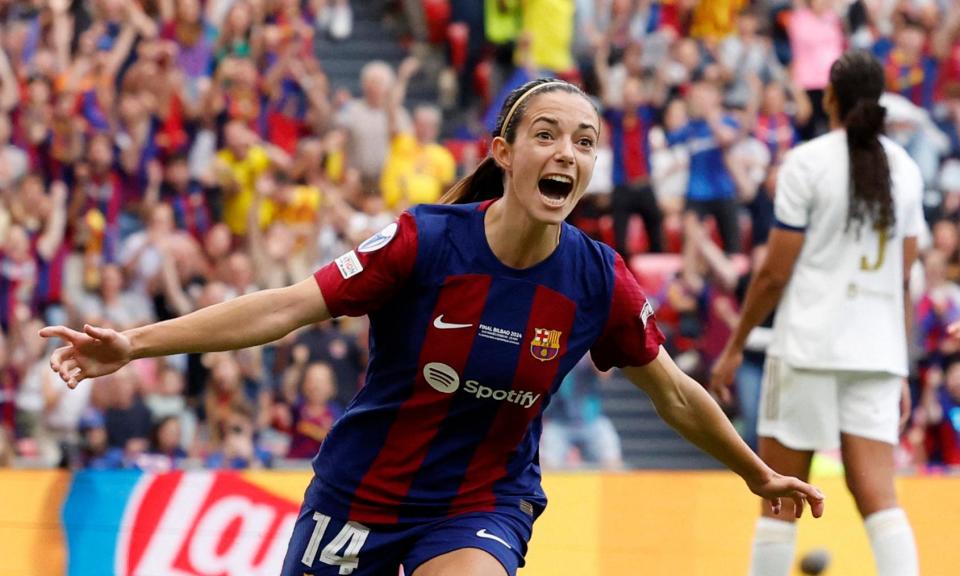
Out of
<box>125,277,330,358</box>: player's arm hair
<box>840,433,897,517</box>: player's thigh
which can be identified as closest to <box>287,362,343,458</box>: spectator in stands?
<box>840,433,897,517</box>: player's thigh

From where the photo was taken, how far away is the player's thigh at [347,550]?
493cm

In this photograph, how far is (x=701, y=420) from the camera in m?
5.09

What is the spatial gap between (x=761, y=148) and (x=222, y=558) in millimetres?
7699

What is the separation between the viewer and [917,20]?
15633 millimetres

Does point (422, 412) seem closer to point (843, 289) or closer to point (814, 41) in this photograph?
point (843, 289)

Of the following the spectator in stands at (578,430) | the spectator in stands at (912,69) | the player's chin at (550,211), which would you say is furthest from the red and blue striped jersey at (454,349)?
the spectator in stands at (912,69)

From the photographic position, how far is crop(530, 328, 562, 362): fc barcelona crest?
484cm

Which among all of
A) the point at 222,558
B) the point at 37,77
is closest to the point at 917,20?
the point at 37,77

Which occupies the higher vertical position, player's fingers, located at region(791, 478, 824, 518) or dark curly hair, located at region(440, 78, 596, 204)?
dark curly hair, located at region(440, 78, 596, 204)

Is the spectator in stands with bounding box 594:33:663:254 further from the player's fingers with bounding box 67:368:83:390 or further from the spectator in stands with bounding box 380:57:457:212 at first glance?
the player's fingers with bounding box 67:368:83:390

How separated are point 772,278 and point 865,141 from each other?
0.63 metres

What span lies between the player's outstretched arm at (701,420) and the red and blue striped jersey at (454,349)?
3.5 inches

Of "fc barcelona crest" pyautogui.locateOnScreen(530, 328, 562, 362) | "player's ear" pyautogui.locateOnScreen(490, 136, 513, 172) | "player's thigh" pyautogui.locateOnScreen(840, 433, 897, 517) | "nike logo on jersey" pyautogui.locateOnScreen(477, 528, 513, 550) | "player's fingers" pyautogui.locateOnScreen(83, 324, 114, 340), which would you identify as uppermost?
"player's ear" pyautogui.locateOnScreen(490, 136, 513, 172)

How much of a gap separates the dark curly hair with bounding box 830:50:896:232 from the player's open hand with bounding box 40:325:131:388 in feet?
10.6
